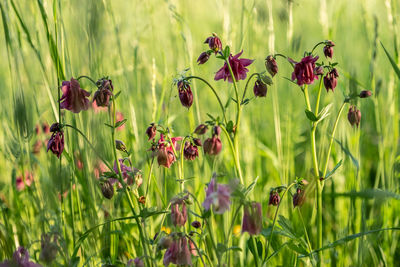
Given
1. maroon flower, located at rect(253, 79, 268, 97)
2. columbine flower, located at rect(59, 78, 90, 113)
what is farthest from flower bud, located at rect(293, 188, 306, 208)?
columbine flower, located at rect(59, 78, 90, 113)

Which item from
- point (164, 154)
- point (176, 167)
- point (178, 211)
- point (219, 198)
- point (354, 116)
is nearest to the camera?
point (219, 198)

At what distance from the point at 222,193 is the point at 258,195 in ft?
2.78

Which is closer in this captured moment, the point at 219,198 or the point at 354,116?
the point at 219,198

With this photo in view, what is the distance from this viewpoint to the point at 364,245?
1250mm

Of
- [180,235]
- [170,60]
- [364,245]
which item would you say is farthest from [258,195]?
[170,60]

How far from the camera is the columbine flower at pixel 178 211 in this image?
3.82 ft

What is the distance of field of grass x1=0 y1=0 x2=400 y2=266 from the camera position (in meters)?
1.18

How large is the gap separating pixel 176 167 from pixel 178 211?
540 mm

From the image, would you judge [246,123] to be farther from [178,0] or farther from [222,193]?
[222,193]

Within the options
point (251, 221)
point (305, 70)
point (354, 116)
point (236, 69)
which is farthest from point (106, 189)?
point (354, 116)

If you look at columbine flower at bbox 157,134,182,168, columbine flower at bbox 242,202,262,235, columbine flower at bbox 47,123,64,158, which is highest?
columbine flower at bbox 47,123,64,158

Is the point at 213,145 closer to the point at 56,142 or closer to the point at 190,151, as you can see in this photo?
the point at 190,151

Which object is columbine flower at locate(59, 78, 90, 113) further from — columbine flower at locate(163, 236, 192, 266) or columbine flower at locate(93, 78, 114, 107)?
columbine flower at locate(163, 236, 192, 266)

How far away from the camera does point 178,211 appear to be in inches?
46.6
